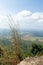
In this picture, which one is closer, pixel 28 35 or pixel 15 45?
pixel 15 45

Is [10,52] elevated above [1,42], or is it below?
below

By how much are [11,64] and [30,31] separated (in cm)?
197

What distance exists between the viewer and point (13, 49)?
736 cm

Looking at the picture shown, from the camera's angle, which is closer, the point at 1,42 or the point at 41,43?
the point at 1,42

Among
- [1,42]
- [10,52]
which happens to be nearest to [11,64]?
[10,52]

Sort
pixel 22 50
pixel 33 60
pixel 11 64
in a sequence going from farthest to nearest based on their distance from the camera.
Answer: pixel 22 50 < pixel 11 64 < pixel 33 60

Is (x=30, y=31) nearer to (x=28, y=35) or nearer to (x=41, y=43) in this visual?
(x=28, y=35)

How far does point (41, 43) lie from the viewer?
8391 millimetres

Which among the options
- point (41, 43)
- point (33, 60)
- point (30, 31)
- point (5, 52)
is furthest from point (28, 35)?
point (33, 60)

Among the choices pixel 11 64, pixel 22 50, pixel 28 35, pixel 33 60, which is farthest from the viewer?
pixel 28 35

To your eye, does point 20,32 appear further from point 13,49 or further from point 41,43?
point 41,43

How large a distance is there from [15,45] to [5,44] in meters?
0.53

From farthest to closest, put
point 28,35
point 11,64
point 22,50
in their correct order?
point 28,35 → point 22,50 → point 11,64

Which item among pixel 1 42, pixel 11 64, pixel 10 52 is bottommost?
pixel 11 64
